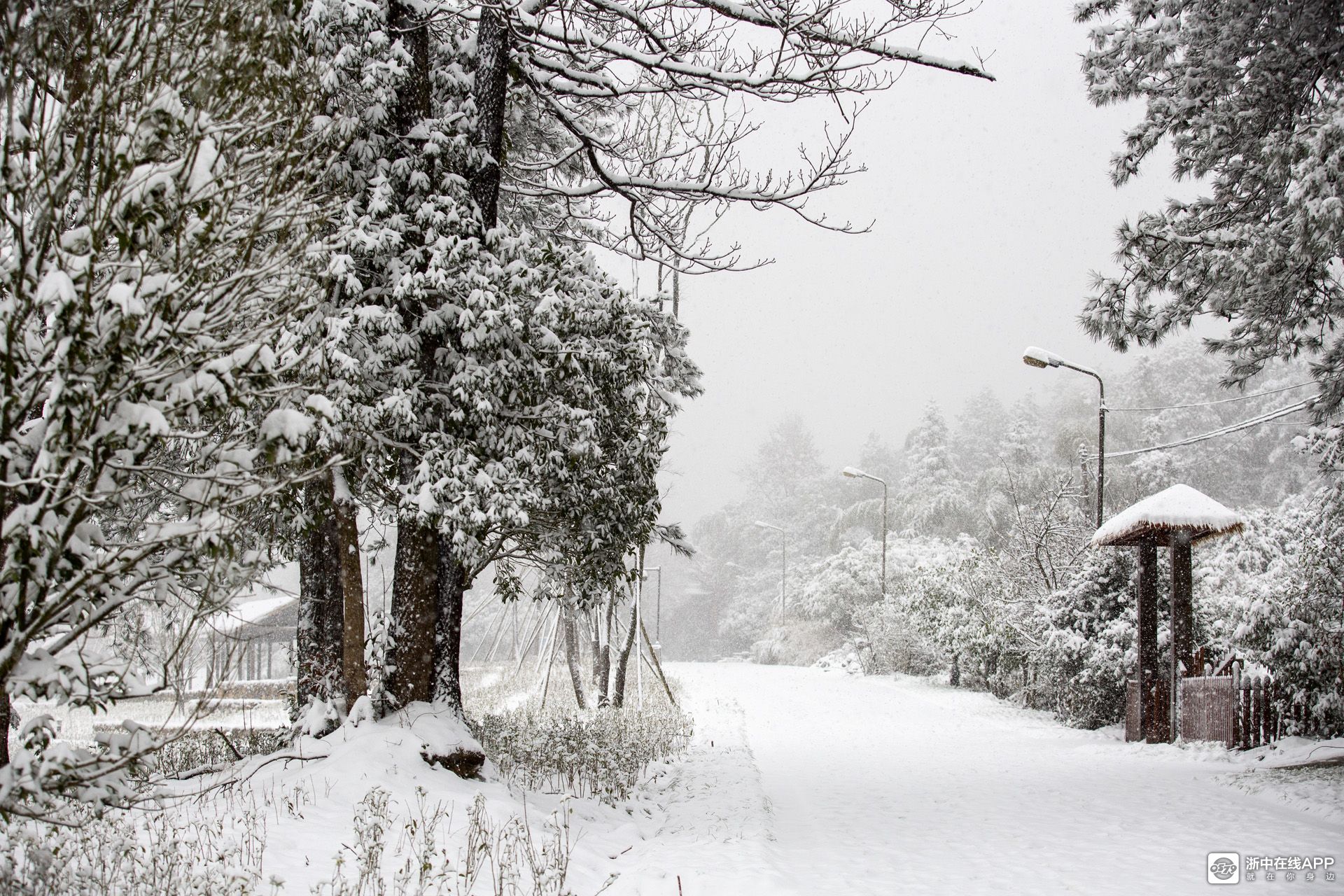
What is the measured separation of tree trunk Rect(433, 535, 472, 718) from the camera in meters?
8.94

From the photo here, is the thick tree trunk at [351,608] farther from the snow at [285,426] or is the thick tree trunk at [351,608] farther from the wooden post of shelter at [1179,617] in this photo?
the wooden post of shelter at [1179,617]

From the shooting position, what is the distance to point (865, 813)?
891 cm

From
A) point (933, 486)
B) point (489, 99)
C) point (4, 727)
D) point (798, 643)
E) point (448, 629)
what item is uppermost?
point (489, 99)

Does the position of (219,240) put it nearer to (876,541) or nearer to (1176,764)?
(1176,764)

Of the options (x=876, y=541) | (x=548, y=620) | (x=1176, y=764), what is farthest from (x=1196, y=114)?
(x=876, y=541)

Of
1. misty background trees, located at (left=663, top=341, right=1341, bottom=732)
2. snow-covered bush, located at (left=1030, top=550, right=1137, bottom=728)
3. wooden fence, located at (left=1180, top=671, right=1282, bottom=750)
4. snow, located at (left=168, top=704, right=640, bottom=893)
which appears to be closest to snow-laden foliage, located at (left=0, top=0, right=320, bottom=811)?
→ snow, located at (left=168, top=704, right=640, bottom=893)

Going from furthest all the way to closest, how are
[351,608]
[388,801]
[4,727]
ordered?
1. [351,608]
2. [388,801]
3. [4,727]

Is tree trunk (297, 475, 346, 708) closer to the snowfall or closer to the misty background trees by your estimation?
the snowfall

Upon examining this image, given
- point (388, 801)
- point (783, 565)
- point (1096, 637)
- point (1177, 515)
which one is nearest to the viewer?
point (388, 801)

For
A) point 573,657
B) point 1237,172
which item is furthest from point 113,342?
point 573,657

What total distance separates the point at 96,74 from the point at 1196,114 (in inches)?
473

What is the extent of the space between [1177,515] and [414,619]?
411 inches

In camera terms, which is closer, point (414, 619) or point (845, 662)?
point (414, 619)

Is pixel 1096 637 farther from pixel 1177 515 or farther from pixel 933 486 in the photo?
pixel 933 486
